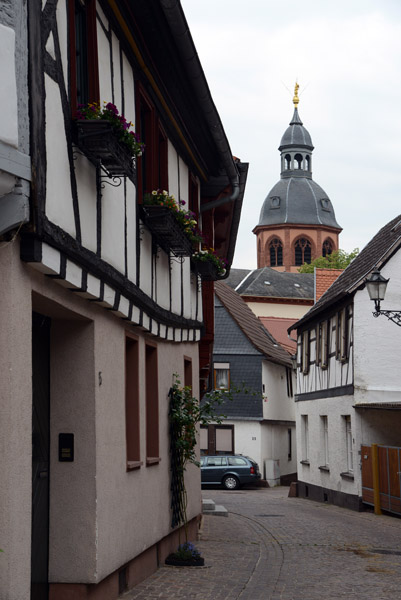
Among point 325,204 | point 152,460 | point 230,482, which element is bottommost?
point 230,482

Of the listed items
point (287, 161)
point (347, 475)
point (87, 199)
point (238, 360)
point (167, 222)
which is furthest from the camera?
point (287, 161)

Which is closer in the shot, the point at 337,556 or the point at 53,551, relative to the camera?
the point at 53,551

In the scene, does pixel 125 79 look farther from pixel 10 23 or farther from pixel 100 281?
pixel 10 23

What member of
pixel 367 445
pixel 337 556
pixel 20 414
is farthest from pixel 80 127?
pixel 367 445

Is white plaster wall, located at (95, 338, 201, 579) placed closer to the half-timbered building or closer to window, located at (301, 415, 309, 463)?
the half-timbered building

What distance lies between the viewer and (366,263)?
26797mm

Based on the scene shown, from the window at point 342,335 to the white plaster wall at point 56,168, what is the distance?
18.7 m

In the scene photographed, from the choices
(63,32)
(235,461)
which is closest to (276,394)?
(235,461)

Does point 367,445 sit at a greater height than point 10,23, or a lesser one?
lesser

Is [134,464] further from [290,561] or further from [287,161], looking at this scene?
[287,161]

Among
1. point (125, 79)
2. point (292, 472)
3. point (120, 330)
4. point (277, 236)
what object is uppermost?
point (277, 236)

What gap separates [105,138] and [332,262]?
88.2 m

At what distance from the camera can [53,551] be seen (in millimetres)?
8086

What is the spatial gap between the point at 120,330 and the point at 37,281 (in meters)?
2.97
